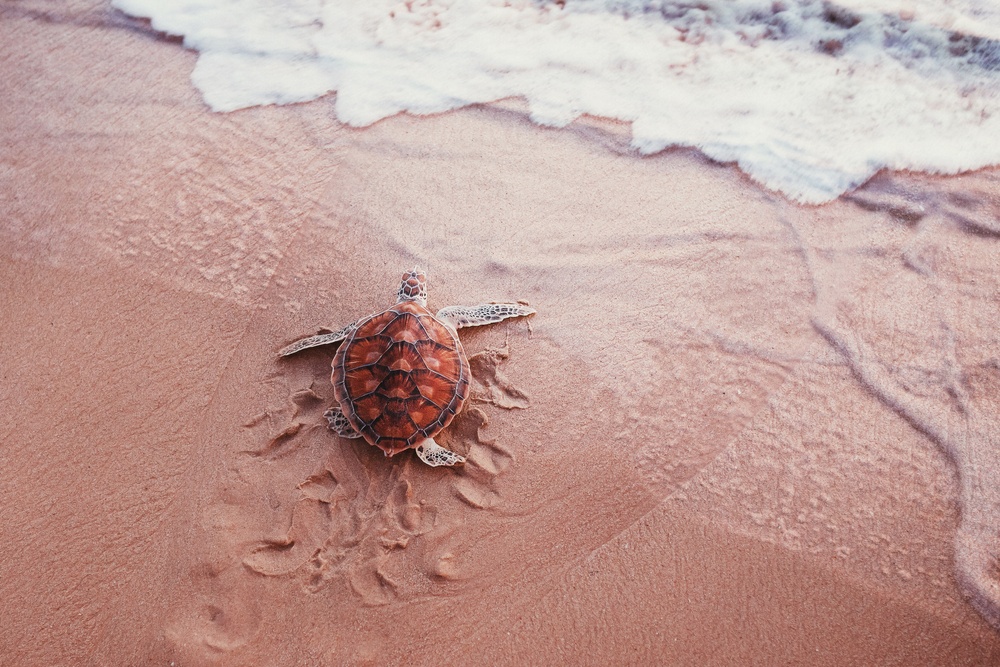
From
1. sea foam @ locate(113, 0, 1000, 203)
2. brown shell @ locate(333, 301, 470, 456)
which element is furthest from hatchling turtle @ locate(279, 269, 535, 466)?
sea foam @ locate(113, 0, 1000, 203)

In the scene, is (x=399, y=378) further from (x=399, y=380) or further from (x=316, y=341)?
(x=316, y=341)

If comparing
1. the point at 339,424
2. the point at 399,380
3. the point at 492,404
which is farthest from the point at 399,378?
the point at 492,404

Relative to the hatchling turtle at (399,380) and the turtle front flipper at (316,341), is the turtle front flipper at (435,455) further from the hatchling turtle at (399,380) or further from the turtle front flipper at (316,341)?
the turtle front flipper at (316,341)

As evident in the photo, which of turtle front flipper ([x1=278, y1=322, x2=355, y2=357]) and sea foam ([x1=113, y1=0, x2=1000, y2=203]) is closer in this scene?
turtle front flipper ([x1=278, y1=322, x2=355, y2=357])

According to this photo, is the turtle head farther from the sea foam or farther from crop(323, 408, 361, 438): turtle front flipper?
the sea foam

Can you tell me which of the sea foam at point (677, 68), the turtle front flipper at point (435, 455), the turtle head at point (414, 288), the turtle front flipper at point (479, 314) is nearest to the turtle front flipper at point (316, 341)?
the turtle head at point (414, 288)

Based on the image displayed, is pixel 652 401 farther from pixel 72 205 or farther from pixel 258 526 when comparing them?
pixel 72 205
